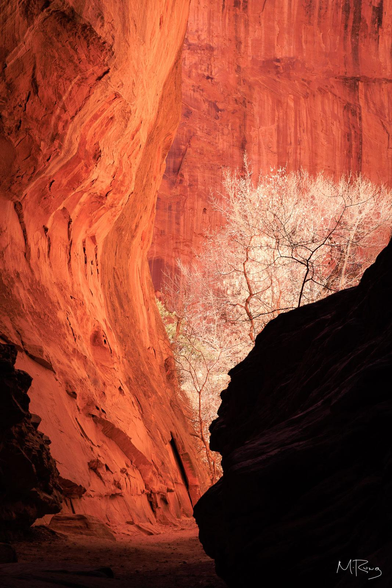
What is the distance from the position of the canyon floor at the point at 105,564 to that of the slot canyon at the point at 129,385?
34 mm

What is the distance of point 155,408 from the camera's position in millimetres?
13336

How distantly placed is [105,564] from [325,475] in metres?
2.94

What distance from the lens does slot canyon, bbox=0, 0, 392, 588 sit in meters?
3.38

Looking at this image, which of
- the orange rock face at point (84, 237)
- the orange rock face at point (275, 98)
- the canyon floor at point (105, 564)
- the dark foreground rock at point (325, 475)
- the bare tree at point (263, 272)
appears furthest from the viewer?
the orange rock face at point (275, 98)

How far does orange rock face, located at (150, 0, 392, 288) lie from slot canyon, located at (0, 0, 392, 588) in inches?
669

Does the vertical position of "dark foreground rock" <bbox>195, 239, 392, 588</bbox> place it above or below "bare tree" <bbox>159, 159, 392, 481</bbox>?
below

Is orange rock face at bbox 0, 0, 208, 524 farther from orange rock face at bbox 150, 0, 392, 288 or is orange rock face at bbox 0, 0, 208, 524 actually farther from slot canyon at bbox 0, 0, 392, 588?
orange rock face at bbox 150, 0, 392, 288

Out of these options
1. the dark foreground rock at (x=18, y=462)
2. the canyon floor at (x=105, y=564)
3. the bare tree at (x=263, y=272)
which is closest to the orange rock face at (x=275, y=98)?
the bare tree at (x=263, y=272)

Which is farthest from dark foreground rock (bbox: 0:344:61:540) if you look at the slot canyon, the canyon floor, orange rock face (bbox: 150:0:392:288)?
orange rock face (bbox: 150:0:392:288)

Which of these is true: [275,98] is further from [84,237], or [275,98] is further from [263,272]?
[84,237]

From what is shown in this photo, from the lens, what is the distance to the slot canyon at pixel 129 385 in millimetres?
3375

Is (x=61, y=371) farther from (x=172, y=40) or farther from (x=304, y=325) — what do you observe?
(x=172, y=40)

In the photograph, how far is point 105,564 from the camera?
5398mm

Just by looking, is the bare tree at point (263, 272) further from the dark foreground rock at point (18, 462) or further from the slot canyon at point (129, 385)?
the dark foreground rock at point (18, 462)
